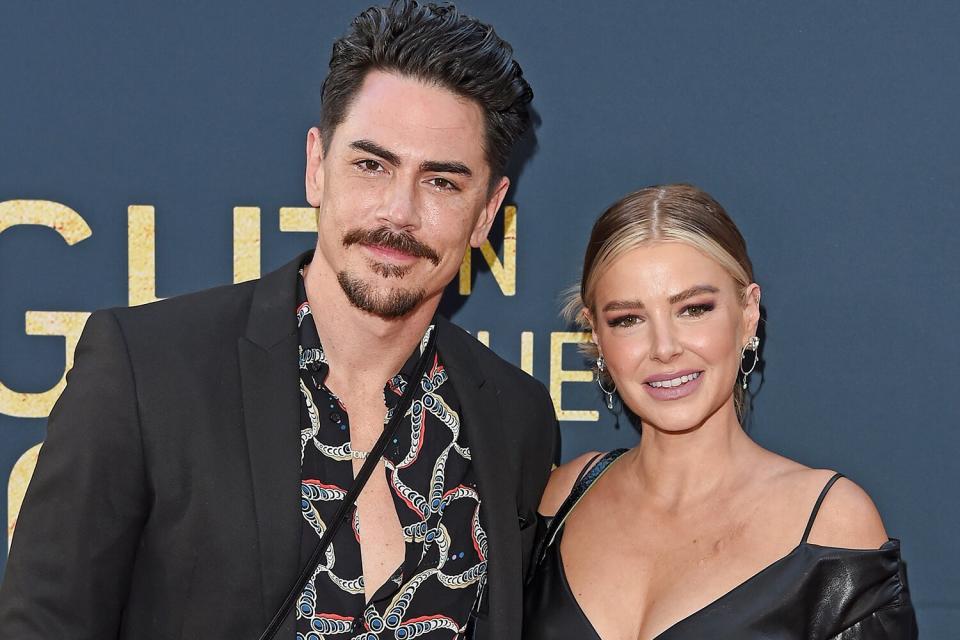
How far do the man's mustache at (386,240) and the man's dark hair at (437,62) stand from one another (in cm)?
21

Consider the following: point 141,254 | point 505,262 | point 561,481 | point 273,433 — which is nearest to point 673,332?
point 561,481

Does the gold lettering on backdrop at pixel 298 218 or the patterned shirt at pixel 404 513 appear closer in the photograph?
the patterned shirt at pixel 404 513

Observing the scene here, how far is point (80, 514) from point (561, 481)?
1.11 m

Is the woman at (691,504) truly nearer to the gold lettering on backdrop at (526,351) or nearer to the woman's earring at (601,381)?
the woman's earring at (601,381)

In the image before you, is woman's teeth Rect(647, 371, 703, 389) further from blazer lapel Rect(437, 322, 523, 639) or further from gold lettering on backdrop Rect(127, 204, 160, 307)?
gold lettering on backdrop Rect(127, 204, 160, 307)

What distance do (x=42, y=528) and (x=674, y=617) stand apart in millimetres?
1138

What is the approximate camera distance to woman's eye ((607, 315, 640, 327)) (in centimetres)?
201

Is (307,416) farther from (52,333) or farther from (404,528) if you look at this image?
(52,333)

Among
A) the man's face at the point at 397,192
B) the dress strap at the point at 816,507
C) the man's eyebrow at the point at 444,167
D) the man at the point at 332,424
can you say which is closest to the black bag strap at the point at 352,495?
the man at the point at 332,424

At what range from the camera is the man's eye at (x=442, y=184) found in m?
1.79

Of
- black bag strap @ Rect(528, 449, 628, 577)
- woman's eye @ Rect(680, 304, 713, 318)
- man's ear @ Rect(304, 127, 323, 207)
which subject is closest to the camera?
man's ear @ Rect(304, 127, 323, 207)

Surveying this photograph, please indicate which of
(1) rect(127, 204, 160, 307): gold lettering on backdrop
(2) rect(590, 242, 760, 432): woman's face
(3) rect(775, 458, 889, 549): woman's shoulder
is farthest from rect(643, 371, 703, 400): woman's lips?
(1) rect(127, 204, 160, 307): gold lettering on backdrop

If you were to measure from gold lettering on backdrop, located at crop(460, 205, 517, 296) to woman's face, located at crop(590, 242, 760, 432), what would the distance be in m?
0.44

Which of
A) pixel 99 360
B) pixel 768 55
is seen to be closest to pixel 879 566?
pixel 768 55
